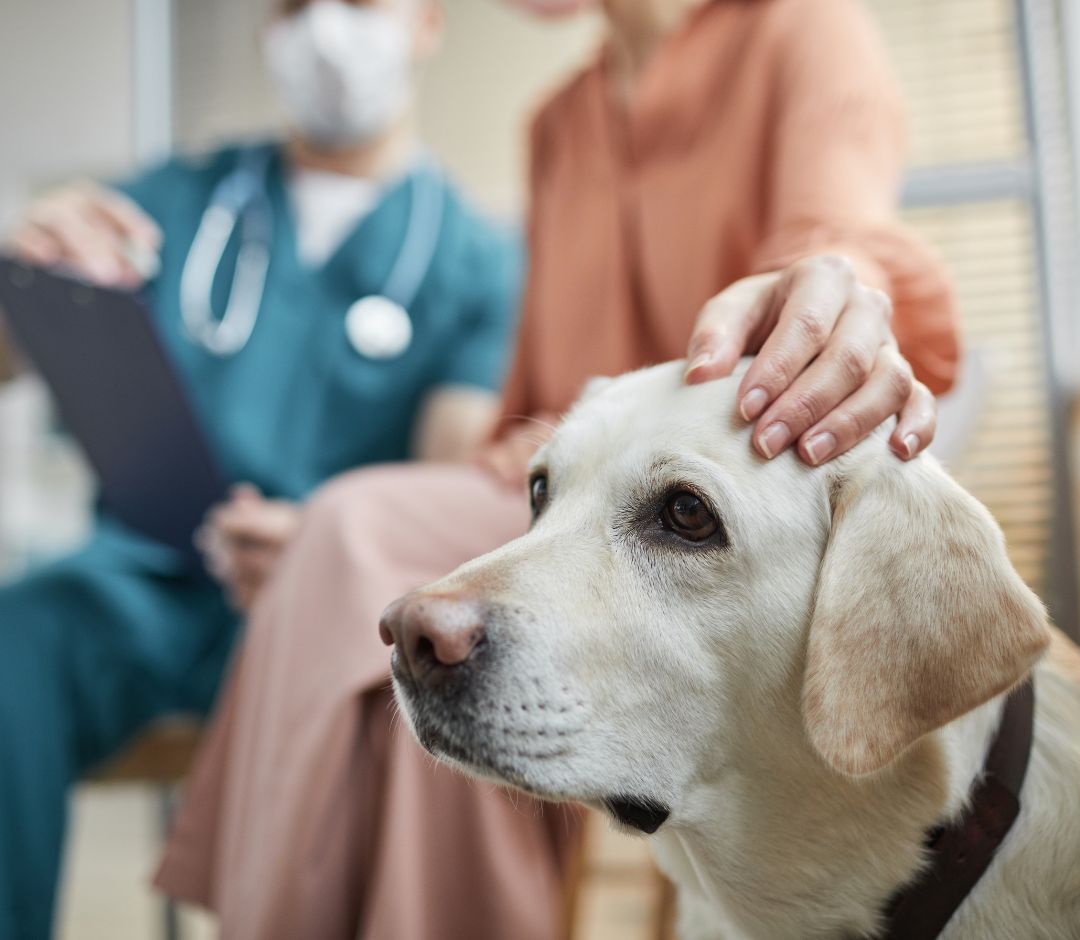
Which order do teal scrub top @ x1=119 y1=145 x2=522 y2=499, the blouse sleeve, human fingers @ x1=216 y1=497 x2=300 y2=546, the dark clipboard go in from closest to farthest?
the blouse sleeve → the dark clipboard → human fingers @ x1=216 y1=497 x2=300 y2=546 → teal scrub top @ x1=119 y1=145 x2=522 y2=499

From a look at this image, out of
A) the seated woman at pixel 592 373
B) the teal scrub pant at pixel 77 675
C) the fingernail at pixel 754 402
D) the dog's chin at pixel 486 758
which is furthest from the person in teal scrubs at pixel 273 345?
the fingernail at pixel 754 402

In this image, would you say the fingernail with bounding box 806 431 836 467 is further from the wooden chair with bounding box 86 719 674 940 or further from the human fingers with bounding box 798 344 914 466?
the wooden chair with bounding box 86 719 674 940

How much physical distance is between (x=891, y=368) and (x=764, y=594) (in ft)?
0.53

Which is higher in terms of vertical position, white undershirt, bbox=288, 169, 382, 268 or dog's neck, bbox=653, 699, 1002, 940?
white undershirt, bbox=288, 169, 382, 268

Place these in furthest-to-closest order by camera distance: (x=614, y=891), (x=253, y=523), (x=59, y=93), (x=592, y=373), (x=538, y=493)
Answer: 1. (x=59, y=93)
2. (x=253, y=523)
3. (x=592, y=373)
4. (x=614, y=891)
5. (x=538, y=493)

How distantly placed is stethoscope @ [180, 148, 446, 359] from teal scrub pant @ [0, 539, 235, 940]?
0.39 metres

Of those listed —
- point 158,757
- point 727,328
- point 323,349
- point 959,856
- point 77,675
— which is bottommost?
point 158,757

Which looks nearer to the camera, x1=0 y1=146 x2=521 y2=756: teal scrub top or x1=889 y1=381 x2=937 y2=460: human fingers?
x1=889 y1=381 x2=937 y2=460: human fingers

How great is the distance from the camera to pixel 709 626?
0.64 metres

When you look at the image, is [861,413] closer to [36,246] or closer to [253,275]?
[36,246]

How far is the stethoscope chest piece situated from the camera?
1.59 m

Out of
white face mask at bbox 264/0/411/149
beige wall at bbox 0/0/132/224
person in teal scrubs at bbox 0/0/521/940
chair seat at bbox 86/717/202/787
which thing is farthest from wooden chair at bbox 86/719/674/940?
beige wall at bbox 0/0/132/224

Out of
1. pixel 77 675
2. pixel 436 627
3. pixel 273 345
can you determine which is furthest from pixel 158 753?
pixel 436 627

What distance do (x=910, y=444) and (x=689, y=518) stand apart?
144 millimetres
